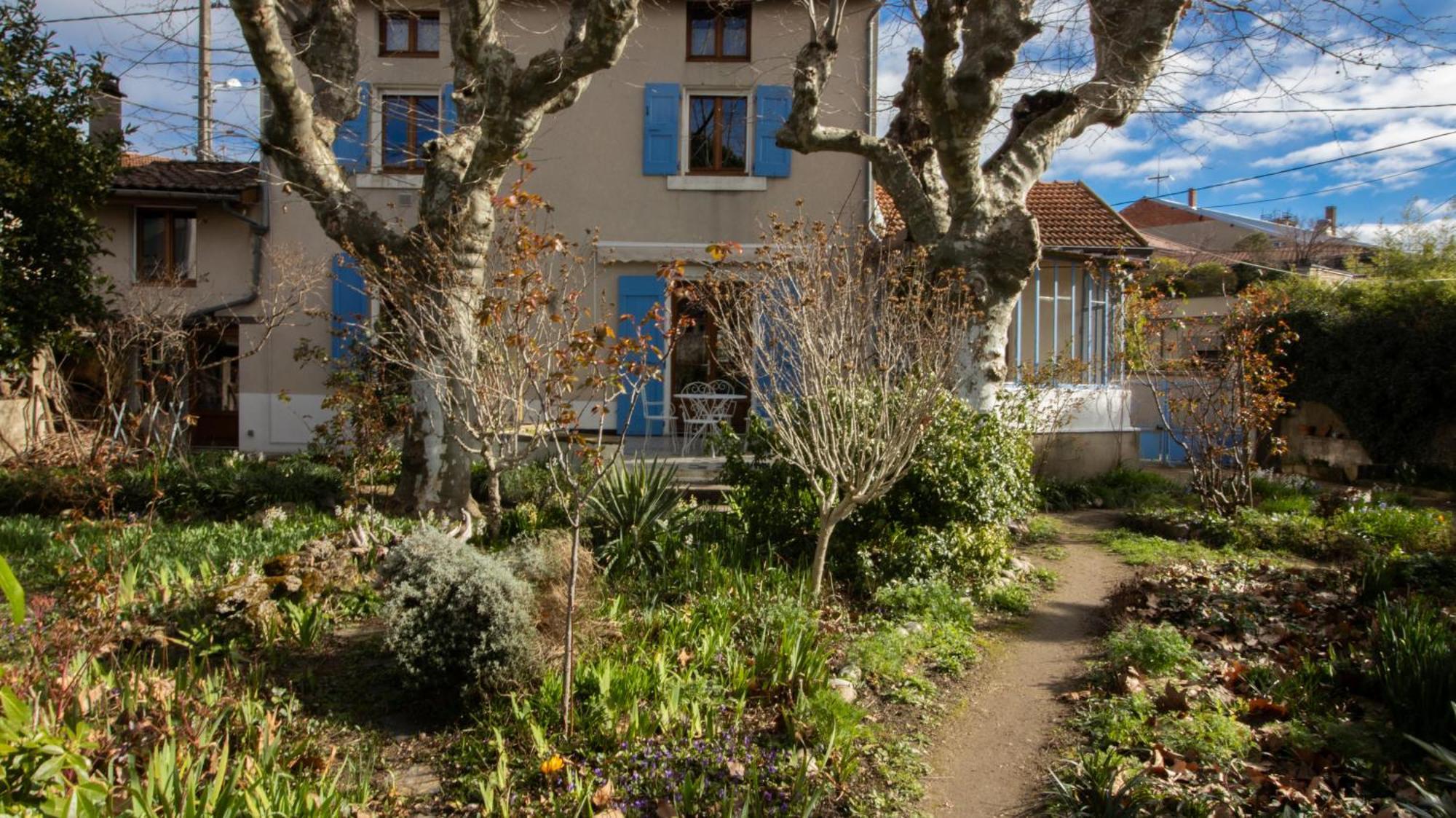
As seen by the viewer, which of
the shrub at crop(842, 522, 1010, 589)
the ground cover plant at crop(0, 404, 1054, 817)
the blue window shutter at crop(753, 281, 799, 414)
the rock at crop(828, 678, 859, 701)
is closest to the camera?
the ground cover plant at crop(0, 404, 1054, 817)

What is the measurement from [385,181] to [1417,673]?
13335 millimetres

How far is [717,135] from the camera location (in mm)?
14219

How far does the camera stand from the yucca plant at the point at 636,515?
21.5 ft

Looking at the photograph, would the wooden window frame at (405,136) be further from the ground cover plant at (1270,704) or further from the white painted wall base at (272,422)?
the ground cover plant at (1270,704)

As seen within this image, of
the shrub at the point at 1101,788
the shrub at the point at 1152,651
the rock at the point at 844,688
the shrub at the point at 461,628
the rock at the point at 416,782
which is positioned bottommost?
the rock at the point at 416,782

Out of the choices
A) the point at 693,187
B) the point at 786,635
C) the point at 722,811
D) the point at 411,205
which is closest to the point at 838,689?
the point at 786,635

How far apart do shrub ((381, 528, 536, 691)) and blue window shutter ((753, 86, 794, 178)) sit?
33.9 ft

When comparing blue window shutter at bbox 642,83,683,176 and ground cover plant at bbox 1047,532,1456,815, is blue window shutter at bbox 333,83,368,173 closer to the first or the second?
blue window shutter at bbox 642,83,683,176

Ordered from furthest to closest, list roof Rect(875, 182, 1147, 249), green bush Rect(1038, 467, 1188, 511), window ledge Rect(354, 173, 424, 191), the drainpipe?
the drainpipe
roof Rect(875, 182, 1147, 249)
window ledge Rect(354, 173, 424, 191)
green bush Rect(1038, 467, 1188, 511)

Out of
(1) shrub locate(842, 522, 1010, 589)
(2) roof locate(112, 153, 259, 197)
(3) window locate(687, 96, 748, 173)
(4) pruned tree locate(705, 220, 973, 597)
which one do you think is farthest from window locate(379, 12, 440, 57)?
(1) shrub locate(842, 522, 1010, 589)

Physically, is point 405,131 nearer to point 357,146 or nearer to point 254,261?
point 357,146

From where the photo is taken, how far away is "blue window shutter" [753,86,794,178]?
13.9 meters

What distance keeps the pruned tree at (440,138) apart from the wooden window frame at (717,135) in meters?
5.62

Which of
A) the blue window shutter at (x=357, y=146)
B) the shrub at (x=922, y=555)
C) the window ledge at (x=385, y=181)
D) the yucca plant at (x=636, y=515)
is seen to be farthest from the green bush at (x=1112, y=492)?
the blue window shutter at (x=357, y=146)
